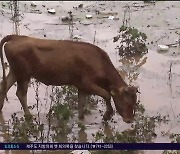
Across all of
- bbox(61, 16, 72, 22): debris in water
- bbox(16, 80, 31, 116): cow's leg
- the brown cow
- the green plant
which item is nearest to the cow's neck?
the brown cow

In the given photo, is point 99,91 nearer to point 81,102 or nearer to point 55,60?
point 81,102

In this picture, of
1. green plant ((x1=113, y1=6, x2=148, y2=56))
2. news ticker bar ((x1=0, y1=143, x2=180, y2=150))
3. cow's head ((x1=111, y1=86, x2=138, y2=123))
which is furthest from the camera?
green plant ((x1=113, y1=6, x2=148, y2=56))

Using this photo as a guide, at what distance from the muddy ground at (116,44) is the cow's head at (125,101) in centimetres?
33

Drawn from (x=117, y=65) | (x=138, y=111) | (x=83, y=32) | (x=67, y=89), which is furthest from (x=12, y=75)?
(x=83, y=32)

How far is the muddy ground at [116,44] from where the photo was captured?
7711 millimetres

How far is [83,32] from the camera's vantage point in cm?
1153

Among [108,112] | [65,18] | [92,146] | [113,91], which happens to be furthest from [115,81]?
[65,18]

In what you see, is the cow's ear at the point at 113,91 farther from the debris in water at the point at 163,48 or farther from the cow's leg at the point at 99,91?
the debris in water at the point at 163,48

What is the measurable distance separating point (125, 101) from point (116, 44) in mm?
3872

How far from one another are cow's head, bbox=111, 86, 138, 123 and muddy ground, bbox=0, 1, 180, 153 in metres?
0.33

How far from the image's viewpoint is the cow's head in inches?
274

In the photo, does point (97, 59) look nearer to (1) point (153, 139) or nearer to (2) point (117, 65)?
(1) point (153, 139)

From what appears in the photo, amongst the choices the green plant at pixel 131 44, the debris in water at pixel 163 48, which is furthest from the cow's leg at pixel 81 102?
the debris in water at pixel 163 48

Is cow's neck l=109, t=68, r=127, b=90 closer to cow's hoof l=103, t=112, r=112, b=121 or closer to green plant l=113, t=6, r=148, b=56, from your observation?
cow's hoof l=103, t=112, r=112, b=121
